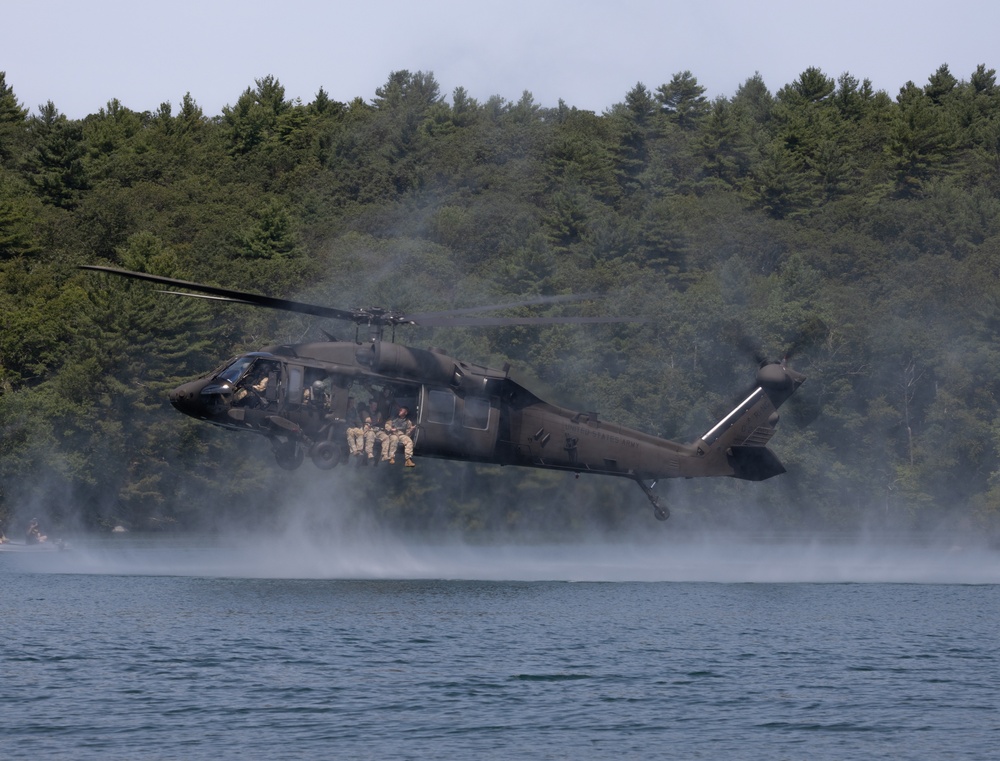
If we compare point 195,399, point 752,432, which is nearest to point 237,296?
point 195,399

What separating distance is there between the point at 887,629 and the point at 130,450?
6059 centimetres

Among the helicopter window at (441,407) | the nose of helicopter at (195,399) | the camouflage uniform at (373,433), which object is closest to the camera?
the nose of helicopter at (195,399)

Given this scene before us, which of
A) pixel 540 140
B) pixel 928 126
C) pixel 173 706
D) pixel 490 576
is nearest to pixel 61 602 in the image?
pixel 490 576

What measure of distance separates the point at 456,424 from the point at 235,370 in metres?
5.71

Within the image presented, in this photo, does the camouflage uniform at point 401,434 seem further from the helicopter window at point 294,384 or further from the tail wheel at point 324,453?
the helicopter window at point 294,384

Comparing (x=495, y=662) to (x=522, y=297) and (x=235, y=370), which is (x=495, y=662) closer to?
(x=235, y=370)

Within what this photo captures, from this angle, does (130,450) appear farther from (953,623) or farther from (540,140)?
(540,140)

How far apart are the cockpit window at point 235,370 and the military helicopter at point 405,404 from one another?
24 millimetres

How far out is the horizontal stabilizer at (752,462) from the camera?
136 feet

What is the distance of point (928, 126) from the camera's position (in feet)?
580

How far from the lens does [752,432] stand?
41688 millimetres

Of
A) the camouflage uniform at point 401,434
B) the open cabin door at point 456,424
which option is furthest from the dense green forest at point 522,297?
the camouflage uniform at point 401,434

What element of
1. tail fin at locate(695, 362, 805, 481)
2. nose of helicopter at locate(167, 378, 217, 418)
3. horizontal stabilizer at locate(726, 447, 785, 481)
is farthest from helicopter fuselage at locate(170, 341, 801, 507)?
horizontal stabilizer at locate(726, 447, 785, 481)

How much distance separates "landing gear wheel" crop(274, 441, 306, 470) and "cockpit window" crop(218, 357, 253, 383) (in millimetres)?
2208
